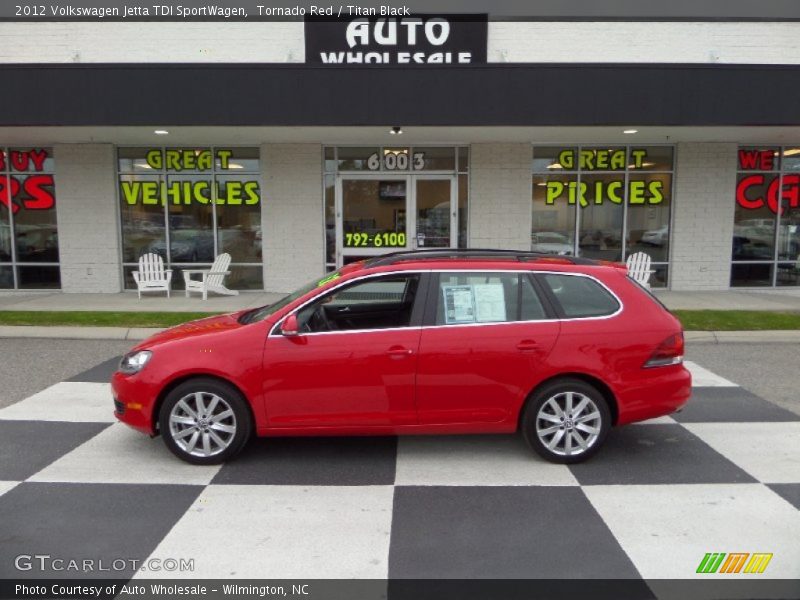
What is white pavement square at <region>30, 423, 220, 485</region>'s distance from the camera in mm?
4789

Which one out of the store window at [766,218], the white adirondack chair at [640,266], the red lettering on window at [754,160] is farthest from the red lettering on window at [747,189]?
the white adirondack chair at [640,266]

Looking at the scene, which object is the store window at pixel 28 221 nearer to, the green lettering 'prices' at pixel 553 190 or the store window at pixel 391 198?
the store window at pixel 391 198

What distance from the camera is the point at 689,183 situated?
14375 mm

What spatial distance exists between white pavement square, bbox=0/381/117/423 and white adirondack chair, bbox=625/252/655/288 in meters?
10.9

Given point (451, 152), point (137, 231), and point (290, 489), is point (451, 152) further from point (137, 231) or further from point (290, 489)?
point (290, 489)

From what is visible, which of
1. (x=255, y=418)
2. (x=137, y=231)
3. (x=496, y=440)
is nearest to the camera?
(x=255, y=418)

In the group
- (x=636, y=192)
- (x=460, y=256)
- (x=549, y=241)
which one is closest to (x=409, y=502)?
(x=460, y=256)

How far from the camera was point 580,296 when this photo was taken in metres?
5.14

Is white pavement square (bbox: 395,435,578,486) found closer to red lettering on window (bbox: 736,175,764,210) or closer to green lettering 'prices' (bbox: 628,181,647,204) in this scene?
green lettering 'prices' (bbox: 628,181,647,204)

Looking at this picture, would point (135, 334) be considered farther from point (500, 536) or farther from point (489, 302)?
point (500, 536)

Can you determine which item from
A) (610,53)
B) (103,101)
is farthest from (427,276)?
(610,53)

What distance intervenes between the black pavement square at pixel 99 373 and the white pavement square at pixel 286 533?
3821 millimetres

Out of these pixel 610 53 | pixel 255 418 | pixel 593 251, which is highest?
pixel 610 53

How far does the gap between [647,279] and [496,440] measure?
9.50 metres
